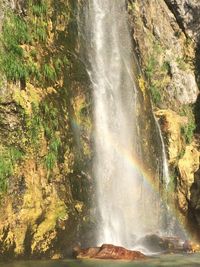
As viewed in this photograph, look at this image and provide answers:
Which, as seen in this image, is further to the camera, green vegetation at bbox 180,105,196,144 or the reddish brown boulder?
green vegetation at bbox 180,105,196,144

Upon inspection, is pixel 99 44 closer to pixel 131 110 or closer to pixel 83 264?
pixel 131 110

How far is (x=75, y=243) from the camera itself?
16266 millimetres

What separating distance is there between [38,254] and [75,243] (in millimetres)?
1806

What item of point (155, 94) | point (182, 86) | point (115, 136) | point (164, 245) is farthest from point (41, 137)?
point (182, 86)

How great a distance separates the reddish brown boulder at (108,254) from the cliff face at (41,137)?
820 mm

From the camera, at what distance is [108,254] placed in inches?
590

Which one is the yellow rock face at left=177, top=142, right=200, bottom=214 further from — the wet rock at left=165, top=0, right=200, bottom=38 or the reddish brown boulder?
the wet rock at left=165, top=0, right=200, bottom=38

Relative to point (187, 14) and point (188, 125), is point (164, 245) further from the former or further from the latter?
point (187, 14)

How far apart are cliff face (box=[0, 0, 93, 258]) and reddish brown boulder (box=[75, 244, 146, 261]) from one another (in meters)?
0.82

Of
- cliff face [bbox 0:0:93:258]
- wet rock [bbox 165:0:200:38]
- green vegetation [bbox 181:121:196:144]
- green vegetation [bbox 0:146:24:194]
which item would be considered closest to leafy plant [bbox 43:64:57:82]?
cliff face [bbox 0:0:93:258]

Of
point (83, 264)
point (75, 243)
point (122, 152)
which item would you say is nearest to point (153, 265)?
point (83, 264)

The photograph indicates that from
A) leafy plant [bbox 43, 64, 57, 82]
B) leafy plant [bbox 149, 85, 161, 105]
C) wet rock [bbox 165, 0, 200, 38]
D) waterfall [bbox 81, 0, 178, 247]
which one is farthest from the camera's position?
wet rock [bbox 165, 0, 200, 38]

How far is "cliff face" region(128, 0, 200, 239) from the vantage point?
2370 cm

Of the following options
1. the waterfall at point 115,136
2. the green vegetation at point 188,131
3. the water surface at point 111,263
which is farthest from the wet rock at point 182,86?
the water surface at point 111,263
